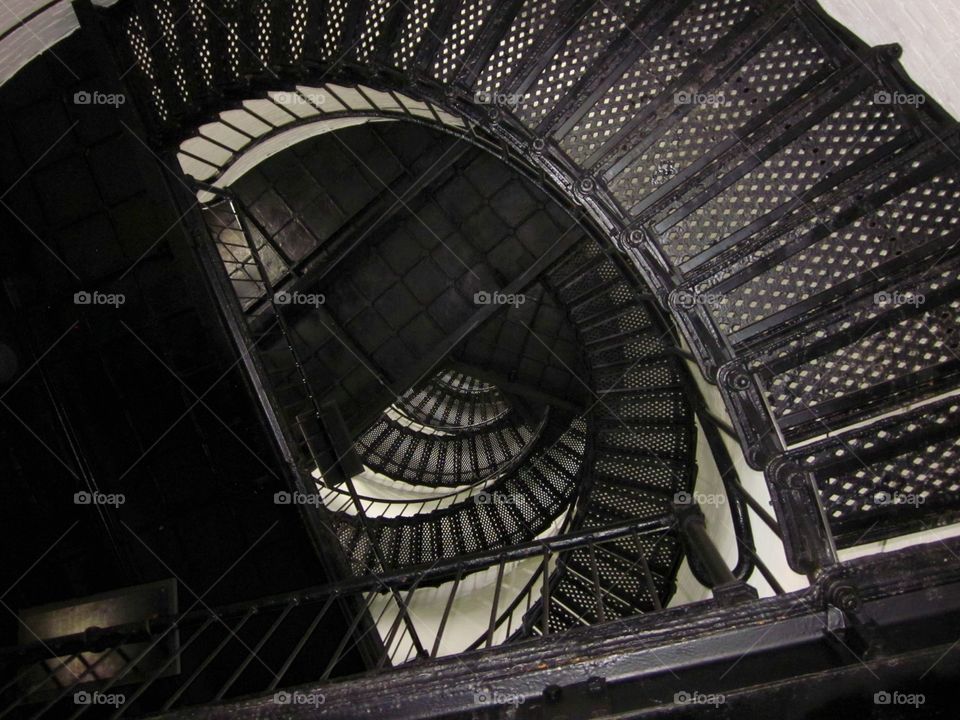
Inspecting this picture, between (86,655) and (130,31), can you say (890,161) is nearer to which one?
(130,31)

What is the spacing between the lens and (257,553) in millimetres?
5840

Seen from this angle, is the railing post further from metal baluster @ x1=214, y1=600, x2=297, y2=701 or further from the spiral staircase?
metal baluster @ x1=214, y1=600, x2=297, y2=701

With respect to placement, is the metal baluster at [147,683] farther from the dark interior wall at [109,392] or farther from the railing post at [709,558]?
the dark interior wall at [109,392]

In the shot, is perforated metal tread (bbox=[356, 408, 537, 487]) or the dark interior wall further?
perforated metal tread (bbox=[356, 408, 537, 487])

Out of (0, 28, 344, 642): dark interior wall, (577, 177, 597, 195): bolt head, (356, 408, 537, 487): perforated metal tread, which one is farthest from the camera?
(356, 408, 537, 487): perforated metal tread

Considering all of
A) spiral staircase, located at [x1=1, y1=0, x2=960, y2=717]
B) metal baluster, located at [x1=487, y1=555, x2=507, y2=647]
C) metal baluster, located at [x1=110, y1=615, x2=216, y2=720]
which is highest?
spiral staircase, located at [x1=1, y1=0, x2=960, y2=717]

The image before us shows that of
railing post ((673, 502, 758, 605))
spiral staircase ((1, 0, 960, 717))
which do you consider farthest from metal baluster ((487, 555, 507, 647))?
railing post ((673, 502, 758, 605))

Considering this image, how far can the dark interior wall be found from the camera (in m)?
5.39

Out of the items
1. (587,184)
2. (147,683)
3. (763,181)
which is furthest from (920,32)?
(147,683)

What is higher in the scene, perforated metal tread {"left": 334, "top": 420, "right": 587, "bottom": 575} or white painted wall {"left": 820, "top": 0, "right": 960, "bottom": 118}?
perforated metal tread {"left": 334, "top": 420, "right": 587, "bottom": 575}

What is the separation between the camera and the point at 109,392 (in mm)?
5730

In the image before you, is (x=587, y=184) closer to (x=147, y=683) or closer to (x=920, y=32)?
(x=920, y=32)

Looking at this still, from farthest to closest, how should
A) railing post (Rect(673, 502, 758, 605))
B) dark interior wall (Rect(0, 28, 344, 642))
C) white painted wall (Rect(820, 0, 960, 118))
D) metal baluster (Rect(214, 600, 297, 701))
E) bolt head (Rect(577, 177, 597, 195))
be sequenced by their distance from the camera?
dark interior wall (Rect(0, 28, 344, 642)) < bolt head (Rect(577, 177, 597, 195)) < metal baluster (Rect(214, 600, 297, 701)) < white painted wall (Rect(820, 0, 960, 118)) < railing post (Rect(673, 502, 758, 605))

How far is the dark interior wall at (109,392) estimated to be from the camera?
539 cm
